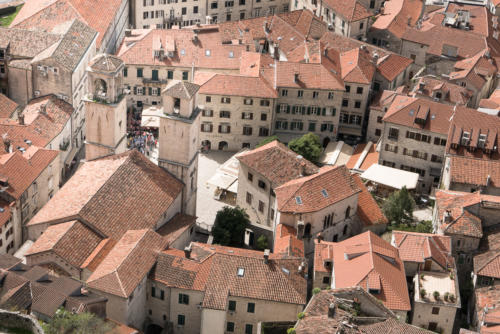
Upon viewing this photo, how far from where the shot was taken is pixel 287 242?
90312 millimetres

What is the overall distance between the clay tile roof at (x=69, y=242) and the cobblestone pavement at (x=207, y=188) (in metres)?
20.5

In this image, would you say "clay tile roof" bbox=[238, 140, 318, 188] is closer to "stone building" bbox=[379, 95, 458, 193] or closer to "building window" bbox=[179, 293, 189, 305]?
"stone building" bbox=[379, 95, 458, 193]

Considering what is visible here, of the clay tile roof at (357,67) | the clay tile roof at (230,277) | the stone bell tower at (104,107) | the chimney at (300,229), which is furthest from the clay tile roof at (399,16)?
the clay tile roof at (230,277)

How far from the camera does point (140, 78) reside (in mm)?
124562

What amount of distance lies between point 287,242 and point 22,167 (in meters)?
30.0

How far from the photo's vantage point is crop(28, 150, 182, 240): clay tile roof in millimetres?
85125

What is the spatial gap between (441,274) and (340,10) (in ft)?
213

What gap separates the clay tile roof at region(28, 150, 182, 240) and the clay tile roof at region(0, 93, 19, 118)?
18.8 m

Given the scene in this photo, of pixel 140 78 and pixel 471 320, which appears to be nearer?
pixel 471 320

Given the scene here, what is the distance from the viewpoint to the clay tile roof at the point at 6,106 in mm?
105625

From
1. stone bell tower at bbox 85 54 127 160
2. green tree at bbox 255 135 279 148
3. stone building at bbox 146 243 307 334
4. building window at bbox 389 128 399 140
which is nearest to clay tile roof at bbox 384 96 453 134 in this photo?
building window at bbox 389 128 399 140

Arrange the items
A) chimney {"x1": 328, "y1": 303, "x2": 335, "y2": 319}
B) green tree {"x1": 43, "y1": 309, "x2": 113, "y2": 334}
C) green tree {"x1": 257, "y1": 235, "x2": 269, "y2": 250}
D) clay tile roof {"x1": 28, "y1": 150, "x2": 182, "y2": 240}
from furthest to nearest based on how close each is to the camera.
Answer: green tree {"x1": 257, "y1": 235, "x2": 269, "y2": 250}
clay tile roof {"x1": 28, "y1": 150, "x2": 182, "y2": 240}
chimney {"x1": 328, "y1": 303, "x2": 335, "y2": 319}
green tree {"x1": 43, "y1": 309, "x2": 113, "y2": 334}

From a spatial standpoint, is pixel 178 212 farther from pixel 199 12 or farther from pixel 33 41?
pixel 199 12

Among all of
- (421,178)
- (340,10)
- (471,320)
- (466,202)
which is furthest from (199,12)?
(471,320)
